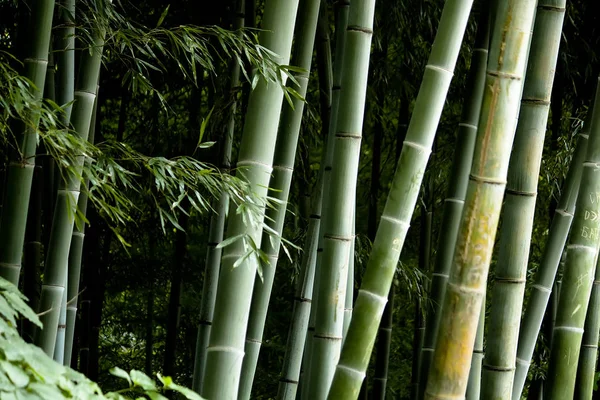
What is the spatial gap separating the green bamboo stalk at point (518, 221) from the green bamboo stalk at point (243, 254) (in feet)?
2.10

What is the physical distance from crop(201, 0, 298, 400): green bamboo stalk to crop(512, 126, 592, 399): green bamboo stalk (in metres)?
1.19

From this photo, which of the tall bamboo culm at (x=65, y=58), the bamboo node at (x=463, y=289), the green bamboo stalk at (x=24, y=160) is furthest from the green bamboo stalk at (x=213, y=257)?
the bamboo node at (x=463, y=289)

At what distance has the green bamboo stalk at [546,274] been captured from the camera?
8.75 feet

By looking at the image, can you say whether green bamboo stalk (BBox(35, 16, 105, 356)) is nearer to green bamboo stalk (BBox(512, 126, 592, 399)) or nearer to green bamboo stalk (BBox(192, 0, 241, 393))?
green bamboo stalk (BBox(192, 0, 241, 393))

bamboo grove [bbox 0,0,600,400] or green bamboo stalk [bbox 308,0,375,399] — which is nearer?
bamboo grove [bbox 0,0,600,400]

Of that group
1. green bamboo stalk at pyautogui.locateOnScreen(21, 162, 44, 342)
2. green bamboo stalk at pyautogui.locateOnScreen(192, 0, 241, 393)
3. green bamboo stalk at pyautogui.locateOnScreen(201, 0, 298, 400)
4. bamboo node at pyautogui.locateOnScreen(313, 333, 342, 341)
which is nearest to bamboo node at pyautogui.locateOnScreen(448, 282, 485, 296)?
green bamboo stalk at pyautogui.locateOnScreen(201, 0, 298, 400)

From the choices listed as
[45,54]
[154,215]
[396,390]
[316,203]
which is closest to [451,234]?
[316,203]

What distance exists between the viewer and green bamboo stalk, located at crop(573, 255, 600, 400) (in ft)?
9.11

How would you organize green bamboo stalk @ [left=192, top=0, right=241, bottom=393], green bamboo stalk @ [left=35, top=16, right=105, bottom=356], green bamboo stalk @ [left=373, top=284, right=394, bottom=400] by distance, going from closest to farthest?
1. green bamboo stalk @ [left=35, top=16, right=105, bottom=356]
2. green bamboo stalk @ [left=192, top=0, right=241, bottom=393]
3. green bamboo stalk @ [left=373, top=284, right=394, bottom=400]

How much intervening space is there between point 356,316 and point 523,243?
0.47 metres

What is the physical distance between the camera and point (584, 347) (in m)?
2.88

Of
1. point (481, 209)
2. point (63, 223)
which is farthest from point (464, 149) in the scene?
point (63, 223)

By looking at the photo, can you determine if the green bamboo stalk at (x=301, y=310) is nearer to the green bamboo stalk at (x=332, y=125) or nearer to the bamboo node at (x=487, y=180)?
the green bamboo stalk at (x=332, y=125)

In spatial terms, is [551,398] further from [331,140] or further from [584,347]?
[331,140]
